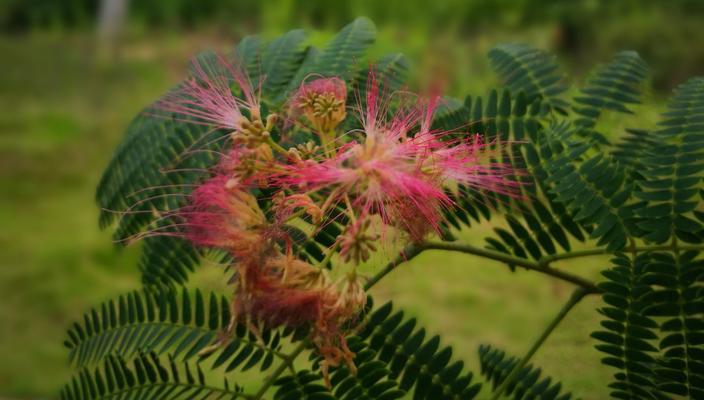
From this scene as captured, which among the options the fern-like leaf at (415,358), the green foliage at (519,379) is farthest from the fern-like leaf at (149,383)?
the green foliage at (519,379)

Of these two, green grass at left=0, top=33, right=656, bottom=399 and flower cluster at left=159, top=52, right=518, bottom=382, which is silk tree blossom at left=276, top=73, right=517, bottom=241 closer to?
flower cluster at left=159, top=52, right=518, bottom=382

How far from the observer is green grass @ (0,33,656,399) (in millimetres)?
1149

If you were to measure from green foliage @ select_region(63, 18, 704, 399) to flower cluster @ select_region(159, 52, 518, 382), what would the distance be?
3cm

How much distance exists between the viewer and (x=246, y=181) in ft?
1.74

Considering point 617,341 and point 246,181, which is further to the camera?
point 617,341

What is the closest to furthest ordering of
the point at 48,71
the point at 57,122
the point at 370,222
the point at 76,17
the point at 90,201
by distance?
the point at 370,222
the point at 90,201
the point at 57,122
the point at 48,71
the point at 76,17

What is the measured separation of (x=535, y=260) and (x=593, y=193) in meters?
0.10

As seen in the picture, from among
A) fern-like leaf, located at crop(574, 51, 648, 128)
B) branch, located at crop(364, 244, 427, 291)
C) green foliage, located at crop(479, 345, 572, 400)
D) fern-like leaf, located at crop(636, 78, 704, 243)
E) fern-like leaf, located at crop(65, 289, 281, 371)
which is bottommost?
green foliage, located at crop(479, 345, 572, 400)

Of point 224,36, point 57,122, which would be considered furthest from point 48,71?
point 224,36

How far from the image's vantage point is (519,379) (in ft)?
2.39

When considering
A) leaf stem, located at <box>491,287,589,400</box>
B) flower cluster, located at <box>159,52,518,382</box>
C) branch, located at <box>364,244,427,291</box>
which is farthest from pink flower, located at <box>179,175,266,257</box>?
leaf stem, located at <box>491,287,589,400</box>

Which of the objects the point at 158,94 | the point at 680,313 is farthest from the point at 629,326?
the point at 158,94

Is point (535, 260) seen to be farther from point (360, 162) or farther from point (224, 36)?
point (224, 36)

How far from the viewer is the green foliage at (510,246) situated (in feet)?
2.02
